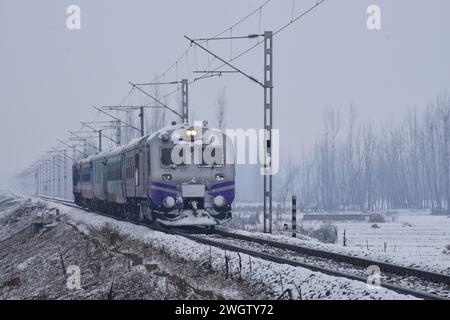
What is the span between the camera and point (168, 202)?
70.4 feet

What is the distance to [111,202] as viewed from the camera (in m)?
32.6

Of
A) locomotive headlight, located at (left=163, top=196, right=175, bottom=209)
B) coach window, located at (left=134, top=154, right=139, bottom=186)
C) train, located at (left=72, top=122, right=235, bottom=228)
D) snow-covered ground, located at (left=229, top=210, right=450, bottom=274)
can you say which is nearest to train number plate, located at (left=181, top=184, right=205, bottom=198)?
train, located at (left=72, top=122, right=235, bottom=228)

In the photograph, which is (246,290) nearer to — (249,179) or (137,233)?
(137,233)

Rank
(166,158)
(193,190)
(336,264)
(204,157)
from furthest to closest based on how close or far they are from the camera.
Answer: (204,157) → (166,158) → (193,190) → (336,264)

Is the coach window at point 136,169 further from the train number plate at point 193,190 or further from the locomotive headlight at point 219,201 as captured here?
the locomotive headlight at point 219,201

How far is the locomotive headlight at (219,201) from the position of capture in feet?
71.8

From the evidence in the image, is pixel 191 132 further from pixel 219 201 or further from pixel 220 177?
pixel 219 201

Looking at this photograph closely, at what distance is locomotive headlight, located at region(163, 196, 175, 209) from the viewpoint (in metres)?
21.4

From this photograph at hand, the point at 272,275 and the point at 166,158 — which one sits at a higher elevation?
the point at 166,158

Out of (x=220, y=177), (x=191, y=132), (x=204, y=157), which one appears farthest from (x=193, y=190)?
(x=191, y=132)

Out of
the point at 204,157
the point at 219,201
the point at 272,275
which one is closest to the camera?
the point at 272,275

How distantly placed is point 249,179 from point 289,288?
188 metres

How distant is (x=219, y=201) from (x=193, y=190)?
904 mm

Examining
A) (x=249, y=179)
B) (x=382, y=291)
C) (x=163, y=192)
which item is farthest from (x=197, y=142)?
(x=249, y=179)
